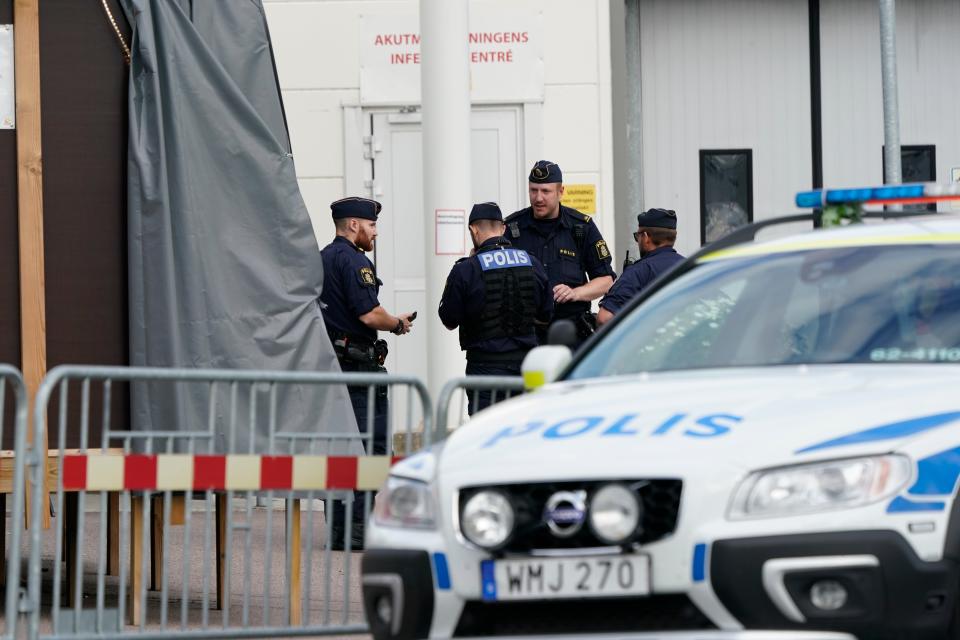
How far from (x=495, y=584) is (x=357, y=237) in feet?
23.2

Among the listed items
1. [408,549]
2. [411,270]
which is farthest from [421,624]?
[411,270]

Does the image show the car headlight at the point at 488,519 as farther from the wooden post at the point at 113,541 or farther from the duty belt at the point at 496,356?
the duty belt at the point at 496,356

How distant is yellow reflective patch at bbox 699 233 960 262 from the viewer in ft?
19.0

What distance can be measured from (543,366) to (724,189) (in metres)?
11.3

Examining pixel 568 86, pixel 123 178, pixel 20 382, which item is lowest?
pixel 20 382

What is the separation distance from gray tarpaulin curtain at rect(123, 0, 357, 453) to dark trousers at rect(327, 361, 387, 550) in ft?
1.17

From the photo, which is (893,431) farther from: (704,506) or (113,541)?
(113,541)

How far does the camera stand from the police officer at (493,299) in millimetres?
10664

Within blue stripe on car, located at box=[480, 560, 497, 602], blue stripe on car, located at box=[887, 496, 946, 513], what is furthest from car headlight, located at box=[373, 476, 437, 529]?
blue stripe on car, located at box=[887, 496, 946, 513]

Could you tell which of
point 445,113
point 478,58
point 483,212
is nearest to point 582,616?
point 445,113

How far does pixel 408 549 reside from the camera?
5012mm

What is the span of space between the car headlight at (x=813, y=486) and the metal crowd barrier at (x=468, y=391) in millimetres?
2480

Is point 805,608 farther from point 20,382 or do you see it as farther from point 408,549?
point 20,382

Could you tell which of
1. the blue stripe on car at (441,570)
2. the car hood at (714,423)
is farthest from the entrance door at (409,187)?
the blue stripe on car at (441,570)
